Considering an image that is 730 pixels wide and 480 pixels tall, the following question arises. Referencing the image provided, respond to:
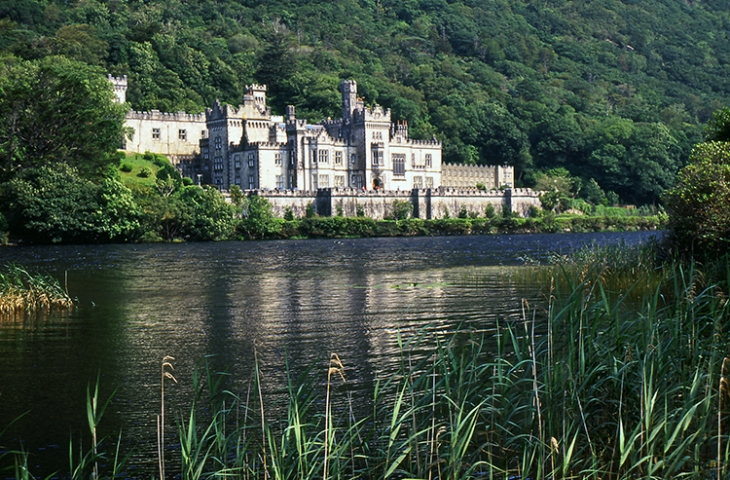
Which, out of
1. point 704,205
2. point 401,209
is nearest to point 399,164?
point 401,209

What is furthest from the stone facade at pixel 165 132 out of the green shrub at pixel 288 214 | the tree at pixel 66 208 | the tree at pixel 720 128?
the tree at pixel 720 128

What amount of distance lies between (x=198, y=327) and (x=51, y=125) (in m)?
46.2

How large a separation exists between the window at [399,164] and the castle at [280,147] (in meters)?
0.10

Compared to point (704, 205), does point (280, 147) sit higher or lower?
higher

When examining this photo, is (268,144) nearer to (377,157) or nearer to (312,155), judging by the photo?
(312,155)

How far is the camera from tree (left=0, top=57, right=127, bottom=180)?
202ft

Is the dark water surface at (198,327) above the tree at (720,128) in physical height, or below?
below

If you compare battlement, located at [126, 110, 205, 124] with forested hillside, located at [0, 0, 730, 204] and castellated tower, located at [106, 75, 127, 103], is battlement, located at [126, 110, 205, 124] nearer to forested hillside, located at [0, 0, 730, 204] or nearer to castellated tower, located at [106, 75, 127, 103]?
castellated tower, located at [106, 75, 127, 103]

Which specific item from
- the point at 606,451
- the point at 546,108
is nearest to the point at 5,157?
the point at 606,451

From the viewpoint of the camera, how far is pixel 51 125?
63375 mm

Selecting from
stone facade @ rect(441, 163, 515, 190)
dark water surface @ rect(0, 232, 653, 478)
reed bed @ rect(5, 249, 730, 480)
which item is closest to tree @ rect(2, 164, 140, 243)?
dark water surface @ rect(0, 232, 653, 478)

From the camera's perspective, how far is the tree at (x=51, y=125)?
61.6 m

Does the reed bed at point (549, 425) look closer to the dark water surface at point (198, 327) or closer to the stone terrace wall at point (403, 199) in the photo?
the dark water surface at point (198, 327)

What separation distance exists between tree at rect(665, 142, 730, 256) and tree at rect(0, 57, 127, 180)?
4680 cm
